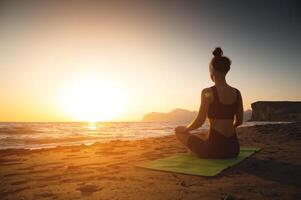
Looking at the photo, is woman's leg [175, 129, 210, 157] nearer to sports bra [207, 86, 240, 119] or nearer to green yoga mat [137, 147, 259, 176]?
green yoga mat [137, 147, 259, 176]

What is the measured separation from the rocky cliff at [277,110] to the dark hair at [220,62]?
81859mm

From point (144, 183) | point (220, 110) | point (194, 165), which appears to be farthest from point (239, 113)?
point (144, 183)

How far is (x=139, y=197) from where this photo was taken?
286cm

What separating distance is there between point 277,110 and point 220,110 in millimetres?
93606

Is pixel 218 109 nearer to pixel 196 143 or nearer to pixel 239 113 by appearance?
pixel 239 113

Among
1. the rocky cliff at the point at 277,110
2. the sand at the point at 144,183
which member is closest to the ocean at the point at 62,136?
the sand at the point at 144,183

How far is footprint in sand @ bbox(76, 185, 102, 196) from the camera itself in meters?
Result: 3.07

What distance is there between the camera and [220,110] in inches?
180

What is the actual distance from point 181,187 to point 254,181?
3.42ft

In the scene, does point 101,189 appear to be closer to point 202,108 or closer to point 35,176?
point 35,176

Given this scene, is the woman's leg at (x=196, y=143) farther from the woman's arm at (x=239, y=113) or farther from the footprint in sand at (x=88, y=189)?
the footprint in sand at (x=88, y=189)

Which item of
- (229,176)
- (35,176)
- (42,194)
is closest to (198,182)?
(229,176)

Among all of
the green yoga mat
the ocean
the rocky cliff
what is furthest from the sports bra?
the rocky cliff

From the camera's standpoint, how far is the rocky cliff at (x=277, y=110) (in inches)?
3145
